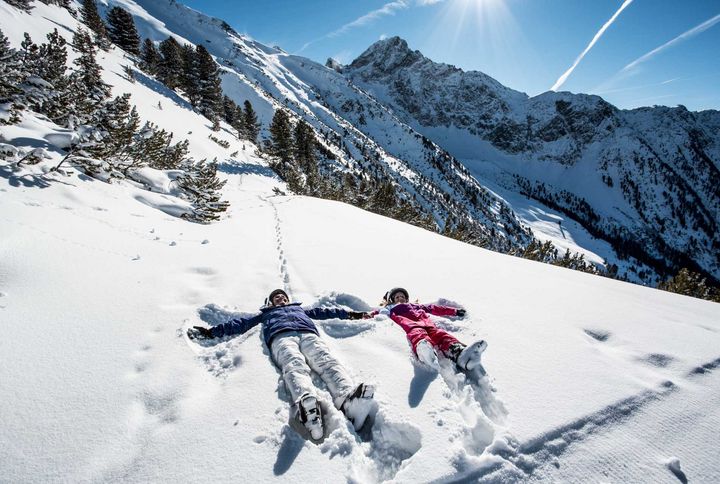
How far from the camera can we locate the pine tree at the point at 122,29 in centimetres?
4606

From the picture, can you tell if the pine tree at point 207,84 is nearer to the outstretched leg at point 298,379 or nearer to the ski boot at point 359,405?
the outstretched leg at point 298,379

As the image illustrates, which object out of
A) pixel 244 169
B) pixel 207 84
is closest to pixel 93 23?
pixel 207 84

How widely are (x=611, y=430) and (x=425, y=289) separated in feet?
13.2

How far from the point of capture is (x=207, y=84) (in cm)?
4269

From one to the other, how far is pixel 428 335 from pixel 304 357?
67.8 inches

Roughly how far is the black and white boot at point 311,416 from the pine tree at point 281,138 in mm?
39061

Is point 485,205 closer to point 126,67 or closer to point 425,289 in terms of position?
point 126,67

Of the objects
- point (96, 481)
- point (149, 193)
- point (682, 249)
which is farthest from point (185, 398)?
point (682, 249)

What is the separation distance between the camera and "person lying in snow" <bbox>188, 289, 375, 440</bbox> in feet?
10.0

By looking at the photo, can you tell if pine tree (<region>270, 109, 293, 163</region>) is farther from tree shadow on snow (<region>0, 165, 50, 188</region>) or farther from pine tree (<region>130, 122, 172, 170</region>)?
tree shadow on snow (<region>0, 165, 50, 188</region>)

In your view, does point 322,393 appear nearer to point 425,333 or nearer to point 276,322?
point 276,322

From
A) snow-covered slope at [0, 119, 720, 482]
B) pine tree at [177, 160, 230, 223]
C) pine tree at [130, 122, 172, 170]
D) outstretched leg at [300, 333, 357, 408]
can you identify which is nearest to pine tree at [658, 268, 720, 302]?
snow-covered slope at [0, 119, 720, 482]

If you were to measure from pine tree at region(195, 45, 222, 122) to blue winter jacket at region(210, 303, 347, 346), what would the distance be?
141ft

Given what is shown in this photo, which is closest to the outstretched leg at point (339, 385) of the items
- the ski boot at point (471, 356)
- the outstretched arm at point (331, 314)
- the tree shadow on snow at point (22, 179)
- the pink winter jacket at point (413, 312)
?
the outstretched arm at point (331, 314)
